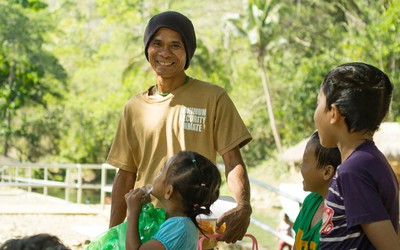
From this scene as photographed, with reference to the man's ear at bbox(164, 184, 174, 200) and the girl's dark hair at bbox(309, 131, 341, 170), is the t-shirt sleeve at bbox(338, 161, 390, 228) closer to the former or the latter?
the girl's dark hair at bbox(309, 131, 341, 170)

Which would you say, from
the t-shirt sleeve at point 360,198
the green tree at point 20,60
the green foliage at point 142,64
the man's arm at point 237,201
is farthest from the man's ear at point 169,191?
the green tree at point 20,60

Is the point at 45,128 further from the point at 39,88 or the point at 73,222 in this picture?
the point at 73,222

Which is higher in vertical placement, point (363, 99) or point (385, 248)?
point (363, 99)

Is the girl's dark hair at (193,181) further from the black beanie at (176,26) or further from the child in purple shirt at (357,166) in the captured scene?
the black beanie at (176,26)

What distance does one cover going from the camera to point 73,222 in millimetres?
12742

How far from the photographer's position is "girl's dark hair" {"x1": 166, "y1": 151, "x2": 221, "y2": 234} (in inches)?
130

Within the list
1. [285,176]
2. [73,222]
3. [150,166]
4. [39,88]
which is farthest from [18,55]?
[150,166]

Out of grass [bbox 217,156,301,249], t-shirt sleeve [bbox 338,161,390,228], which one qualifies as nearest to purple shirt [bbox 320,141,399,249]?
t-shirt sleeve [bbox 338,161,390,228]

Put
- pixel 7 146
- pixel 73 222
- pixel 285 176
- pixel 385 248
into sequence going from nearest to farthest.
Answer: pixel 385 248 → pixel 73 222 → pixel 285 176 → pixel 7 146

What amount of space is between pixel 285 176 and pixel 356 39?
738 cm

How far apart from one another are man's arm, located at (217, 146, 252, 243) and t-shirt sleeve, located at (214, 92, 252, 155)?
0.04 m

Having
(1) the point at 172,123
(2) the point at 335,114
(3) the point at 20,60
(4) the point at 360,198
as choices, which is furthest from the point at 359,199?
(3) the point at 20,60

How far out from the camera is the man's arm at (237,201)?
11.4 feet

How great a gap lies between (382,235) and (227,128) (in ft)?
4.12
